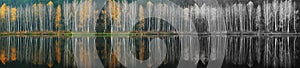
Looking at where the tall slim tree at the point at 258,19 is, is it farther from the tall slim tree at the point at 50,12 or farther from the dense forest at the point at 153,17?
the tall slim tree at the point at 50,12

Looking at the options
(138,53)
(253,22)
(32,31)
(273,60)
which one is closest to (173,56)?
(138,53)

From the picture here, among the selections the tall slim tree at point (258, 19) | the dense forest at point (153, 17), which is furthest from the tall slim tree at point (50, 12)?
the tall slim tree at point (258, 19)

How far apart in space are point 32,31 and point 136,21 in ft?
27.4

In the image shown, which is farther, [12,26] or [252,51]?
[12,26]

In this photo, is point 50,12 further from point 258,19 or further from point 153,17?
point 258,19

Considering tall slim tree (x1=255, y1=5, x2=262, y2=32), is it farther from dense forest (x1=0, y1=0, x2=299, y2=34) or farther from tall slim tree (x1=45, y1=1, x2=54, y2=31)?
tall slim tree (x1=45, y1=1, x2=54, y2=31)

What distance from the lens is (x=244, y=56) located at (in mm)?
13312

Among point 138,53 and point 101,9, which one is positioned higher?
point 101,9

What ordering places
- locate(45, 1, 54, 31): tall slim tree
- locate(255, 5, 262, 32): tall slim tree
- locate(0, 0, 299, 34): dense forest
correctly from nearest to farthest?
locate(255, 5, 262, 32): tall slim tree
locate(0, 0, 299, 34): dense forest
locate(45, 1, 54, 31): tall slim tree

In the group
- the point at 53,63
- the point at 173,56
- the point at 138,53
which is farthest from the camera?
the point at 138,53

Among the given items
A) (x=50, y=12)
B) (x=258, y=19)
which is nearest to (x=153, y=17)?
(x=258, y=19)

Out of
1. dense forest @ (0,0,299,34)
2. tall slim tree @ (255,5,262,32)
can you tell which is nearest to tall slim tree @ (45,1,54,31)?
dense forest @ (0,0,299,34)

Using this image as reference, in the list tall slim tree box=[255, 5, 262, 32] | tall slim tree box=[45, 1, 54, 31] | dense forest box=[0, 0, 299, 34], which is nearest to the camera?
tall slim tree box=[255, 5, 262, 32]

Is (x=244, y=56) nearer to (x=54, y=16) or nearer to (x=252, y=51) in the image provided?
(x=252, y=51)
